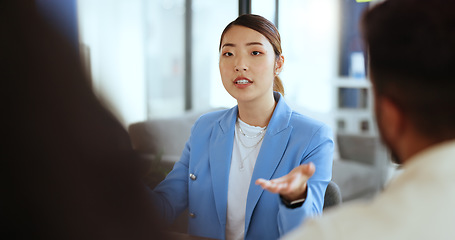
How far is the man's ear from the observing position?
51cm

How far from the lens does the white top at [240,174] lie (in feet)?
3.81

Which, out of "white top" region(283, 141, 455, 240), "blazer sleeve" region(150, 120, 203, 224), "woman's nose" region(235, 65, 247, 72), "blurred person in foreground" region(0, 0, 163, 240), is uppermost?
"woman's nose" region(235, 65, 247, 72)

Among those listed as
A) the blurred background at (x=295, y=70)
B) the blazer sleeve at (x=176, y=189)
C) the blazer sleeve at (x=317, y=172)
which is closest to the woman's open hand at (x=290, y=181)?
the blazer sleeve at (x=317, y=172)

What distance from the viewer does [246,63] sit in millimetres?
1163

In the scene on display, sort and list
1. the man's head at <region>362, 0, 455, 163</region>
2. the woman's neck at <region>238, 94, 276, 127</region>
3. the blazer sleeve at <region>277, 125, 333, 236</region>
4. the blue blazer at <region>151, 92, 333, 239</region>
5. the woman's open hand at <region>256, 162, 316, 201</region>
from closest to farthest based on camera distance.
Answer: the man's head at <region>362, 0, 455, 163</region> → the woman's open hand at <region>256, 162, 316, 201</region> → the blazer sleeve at <region>277, 125, 333, 236</region> → the blue blazer at <region>151, 92, 333, 239</region> → the woman's neck at <region>238, 94, 276, 127</region>

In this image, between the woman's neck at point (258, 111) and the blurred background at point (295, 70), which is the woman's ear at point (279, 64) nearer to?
the woman's neck at point (258, 111)

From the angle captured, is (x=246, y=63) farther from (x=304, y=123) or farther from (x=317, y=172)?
(x=317, y=172)

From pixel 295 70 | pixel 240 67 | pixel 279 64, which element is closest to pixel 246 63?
pixel 240 67

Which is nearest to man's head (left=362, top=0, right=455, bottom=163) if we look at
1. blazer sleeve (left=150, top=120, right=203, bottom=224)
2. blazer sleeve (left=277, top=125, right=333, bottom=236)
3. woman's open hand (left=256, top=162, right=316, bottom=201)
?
woman's open hand (left=256, top=162, right=316, bottom=201)

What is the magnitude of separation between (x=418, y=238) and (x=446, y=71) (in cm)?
18

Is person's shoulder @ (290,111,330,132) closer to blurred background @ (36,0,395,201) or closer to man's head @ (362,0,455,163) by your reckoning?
blurred background @ (36,0,395,201)

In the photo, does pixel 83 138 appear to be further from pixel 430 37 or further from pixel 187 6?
pixel 187 6

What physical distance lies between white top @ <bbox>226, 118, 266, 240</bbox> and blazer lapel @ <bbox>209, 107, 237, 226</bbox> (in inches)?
0.9

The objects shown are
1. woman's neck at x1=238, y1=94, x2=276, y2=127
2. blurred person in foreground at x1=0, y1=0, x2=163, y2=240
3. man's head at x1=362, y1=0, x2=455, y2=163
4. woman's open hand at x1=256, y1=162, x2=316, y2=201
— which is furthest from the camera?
woman's neck at x1=238, y1=94, x2=276, y2=127
